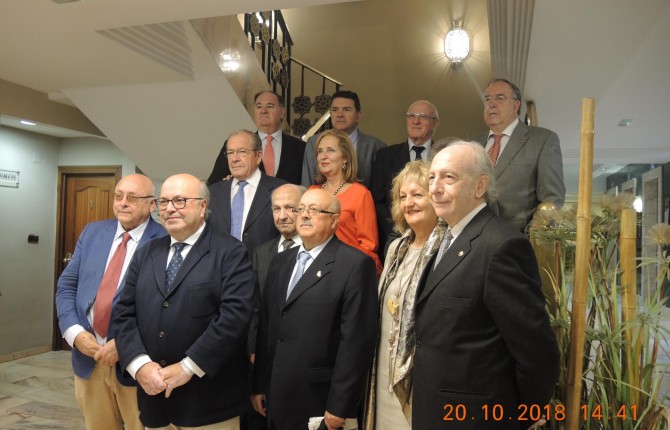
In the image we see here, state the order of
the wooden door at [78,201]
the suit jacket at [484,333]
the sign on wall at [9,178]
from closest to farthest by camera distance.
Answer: the suit jacket at [484,333] < the sign on wall at [9,178] < the wooden door at [78,201]

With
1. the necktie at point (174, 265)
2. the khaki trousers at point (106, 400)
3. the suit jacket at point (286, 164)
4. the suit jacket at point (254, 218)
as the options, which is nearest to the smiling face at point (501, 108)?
the suit jacket at point (254, 218)

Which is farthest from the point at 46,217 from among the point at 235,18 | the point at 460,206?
the point at 460,206

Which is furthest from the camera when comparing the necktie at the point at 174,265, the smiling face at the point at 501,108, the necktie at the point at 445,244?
the smiling face at the point at 501,108

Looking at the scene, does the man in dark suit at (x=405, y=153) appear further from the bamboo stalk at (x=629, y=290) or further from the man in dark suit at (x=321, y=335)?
the bamboo stalk at (x=629, y=290)

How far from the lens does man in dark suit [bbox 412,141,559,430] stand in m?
1.47

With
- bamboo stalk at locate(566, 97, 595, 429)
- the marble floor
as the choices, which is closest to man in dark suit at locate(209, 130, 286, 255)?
bamboo stalk at locate(566, 97, 595, 429)

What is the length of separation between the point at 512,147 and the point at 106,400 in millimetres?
2422

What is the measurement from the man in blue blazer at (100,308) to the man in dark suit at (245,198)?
0.36 metres

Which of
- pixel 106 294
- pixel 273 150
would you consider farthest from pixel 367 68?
pixel 106 294

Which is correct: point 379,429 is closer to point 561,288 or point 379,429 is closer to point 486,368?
point 486,368

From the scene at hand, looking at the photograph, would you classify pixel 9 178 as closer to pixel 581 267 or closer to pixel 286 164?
pixel 286 164

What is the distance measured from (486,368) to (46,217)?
21.0 feet

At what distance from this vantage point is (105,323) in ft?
8.12

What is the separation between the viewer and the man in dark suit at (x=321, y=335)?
6.33 ft
